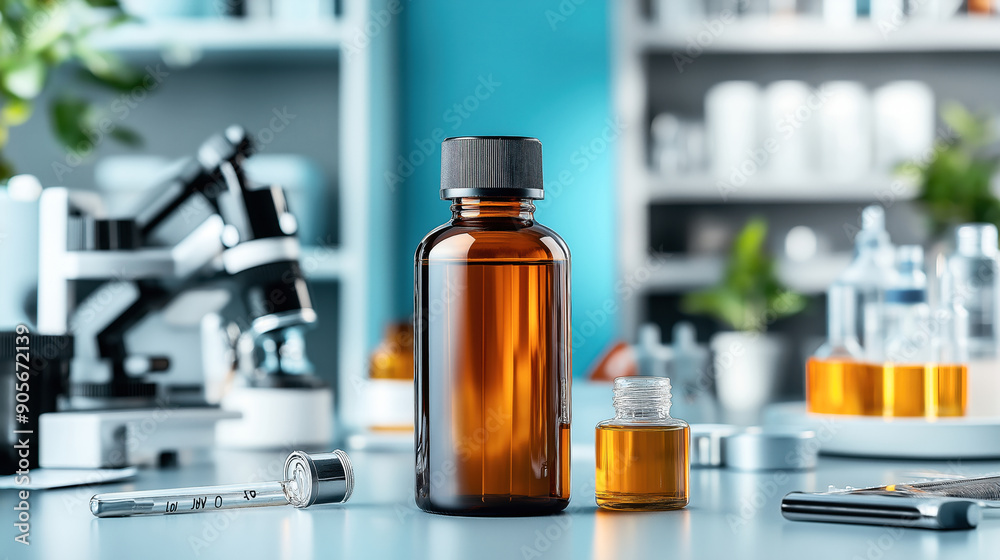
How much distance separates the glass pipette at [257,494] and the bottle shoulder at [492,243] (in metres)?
0.16

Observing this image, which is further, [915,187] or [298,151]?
[298,151]

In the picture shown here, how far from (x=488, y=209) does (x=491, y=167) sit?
1.3 inches

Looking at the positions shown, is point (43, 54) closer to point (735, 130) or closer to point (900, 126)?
point (735, 130)

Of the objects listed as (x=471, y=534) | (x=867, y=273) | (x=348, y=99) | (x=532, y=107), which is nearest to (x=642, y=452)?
(x=471, y=534)

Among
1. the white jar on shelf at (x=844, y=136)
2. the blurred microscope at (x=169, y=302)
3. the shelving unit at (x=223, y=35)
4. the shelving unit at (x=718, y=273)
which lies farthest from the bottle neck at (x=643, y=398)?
the white jar on shelf at (x=844, y=136)

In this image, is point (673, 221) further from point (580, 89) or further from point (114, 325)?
point (114, 325)

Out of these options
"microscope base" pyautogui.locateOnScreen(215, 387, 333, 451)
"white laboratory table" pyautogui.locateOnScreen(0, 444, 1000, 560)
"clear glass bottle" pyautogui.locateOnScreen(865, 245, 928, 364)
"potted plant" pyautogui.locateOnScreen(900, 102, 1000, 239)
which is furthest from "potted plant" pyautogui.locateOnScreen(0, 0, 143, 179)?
"potted plant" pyautogui.locateOnScreen(900, 102, 1000, 239)

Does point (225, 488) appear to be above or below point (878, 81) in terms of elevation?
below

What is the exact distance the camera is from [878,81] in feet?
9.68

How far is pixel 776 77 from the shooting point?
2949 millimetres

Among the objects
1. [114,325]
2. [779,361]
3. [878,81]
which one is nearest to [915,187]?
[878,81]

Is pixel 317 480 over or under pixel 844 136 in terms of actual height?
under

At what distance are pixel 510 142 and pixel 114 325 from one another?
50cm

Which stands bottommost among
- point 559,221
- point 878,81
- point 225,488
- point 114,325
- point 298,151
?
point 225,488
